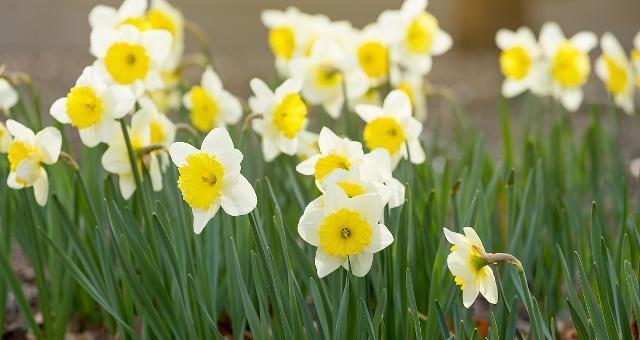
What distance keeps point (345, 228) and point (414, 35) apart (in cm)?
140

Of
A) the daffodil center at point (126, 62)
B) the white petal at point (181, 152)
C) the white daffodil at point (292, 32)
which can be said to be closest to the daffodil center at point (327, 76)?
the white daffodil at point (292, 32)

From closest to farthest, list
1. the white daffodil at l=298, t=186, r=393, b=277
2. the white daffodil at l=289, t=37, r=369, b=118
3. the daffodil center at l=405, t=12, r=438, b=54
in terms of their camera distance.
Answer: the white daffodil at l=298, t=186, r=393, b=277, the white daffodil at l=289, t=37, r=369, b=118, the daffodil center at l=405, t=12, r=438, b=54

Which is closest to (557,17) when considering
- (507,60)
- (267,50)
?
(267,50)

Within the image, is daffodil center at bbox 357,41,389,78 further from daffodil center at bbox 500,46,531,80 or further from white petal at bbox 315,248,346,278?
white petal at bbox 315,248,346,278

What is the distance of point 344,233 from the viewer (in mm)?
1446

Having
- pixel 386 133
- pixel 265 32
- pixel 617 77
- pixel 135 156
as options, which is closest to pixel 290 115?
pixel 386 133

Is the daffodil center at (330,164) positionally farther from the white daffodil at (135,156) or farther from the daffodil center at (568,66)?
the daffodil center at (568,66)

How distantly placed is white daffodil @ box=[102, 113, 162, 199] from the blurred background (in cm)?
167

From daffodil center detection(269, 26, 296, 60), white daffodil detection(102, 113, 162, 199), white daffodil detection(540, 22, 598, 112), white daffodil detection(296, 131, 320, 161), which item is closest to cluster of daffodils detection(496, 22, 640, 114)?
white daffodil detection(540, 22, 598, 112)

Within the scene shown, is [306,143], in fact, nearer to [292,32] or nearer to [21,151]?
[21,151]

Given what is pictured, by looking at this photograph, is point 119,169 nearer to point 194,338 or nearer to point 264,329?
point 194,338

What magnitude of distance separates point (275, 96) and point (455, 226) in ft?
1.52

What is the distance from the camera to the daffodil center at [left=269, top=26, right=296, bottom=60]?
2.95 meters

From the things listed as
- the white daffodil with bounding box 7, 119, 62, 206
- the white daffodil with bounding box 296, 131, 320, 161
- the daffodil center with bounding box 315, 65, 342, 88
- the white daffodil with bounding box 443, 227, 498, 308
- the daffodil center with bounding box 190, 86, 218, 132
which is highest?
the daffodil center with bounding box 315, 65, 342, 88
